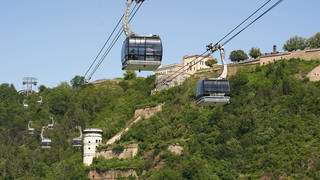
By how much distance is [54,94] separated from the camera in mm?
114688

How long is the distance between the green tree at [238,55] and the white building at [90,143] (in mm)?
21869

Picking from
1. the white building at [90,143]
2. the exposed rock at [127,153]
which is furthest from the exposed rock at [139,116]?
the exposed rock at [127,153]

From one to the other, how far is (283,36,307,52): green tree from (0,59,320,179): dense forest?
10453mm

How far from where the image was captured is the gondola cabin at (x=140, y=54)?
105 ft

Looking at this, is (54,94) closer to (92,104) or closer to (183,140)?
(92,104)

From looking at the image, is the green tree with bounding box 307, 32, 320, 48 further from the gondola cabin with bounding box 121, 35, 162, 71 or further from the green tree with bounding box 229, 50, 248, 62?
the gondola cabin with bounding box 121, 35, 162, 71

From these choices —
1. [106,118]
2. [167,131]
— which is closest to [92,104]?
[106,118]

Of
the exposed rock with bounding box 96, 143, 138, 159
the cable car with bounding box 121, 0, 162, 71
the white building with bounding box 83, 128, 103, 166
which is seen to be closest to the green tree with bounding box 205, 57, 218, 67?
the white building with bounding box 83, 128, 103, 166

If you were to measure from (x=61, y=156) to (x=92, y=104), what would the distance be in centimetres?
1244

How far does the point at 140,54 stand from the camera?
3194cm

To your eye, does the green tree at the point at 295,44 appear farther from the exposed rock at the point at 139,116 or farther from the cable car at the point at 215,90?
the cable car at the point at 215,90

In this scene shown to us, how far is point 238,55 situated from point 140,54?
70174 millimetres

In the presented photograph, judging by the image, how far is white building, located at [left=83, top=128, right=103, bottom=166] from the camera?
88812 mm

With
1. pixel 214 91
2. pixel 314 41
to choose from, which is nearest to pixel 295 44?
pixel 314 41
